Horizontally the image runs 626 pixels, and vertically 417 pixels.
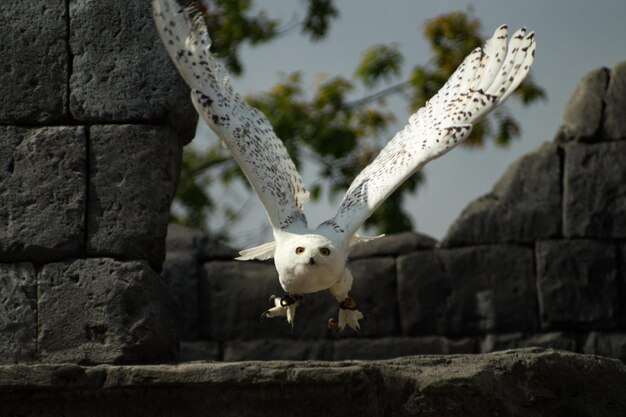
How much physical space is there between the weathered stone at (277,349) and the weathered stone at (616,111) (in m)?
3.03

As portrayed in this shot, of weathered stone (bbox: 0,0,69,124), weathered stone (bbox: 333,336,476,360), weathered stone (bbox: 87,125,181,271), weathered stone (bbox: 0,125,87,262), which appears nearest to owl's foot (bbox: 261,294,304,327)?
weathered stone (bbox: 87,125,181,271)

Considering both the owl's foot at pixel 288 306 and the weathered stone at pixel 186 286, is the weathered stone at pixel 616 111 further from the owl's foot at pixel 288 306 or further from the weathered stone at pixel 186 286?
the owl's foot at pixel 288 306

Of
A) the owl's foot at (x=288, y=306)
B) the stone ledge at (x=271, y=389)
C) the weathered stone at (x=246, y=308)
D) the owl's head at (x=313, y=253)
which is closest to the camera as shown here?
the stone ledge at (x=271, y=389)

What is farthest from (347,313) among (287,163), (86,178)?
(86,178)

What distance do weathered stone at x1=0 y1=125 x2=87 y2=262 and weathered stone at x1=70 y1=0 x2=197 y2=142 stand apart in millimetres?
223

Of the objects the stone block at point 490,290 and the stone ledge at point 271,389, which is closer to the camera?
the stone ledge at point 271,389

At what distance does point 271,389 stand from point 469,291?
581 cm

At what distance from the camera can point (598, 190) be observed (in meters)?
12.9

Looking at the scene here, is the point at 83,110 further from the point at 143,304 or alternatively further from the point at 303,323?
the point at 303,323

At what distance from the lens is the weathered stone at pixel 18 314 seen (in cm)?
852

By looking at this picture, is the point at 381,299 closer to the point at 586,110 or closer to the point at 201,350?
the point at 201,350

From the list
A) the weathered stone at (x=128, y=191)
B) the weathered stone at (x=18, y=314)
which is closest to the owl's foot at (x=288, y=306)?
the weathered stone at (x=128, y=191)

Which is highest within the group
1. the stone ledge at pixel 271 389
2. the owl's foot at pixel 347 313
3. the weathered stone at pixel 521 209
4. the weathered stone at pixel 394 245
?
the weathered stone at pixel 521 209

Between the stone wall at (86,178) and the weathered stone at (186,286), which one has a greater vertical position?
the stone wall at (86,178)
